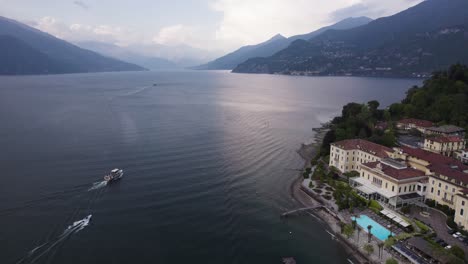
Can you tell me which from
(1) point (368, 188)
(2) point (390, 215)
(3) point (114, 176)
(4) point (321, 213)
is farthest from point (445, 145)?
(3) point (114, 176)

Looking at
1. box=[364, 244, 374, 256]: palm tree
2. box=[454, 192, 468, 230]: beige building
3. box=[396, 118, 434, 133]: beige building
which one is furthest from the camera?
box=[396, 118, 434, 133]: beige building

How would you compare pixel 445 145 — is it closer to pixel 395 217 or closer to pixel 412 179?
pixel 412 179

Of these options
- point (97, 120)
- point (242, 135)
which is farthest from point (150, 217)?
point (97, 120)

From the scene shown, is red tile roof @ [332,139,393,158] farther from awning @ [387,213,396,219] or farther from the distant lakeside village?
awning @ [387,213,396,219]

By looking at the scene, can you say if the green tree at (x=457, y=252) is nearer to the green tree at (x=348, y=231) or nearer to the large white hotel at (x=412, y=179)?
the large white hotel at (x=412, y=179)

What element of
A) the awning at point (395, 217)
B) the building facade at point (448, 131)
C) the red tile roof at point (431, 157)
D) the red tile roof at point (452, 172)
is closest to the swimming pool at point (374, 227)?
the awning at point (395, 217)

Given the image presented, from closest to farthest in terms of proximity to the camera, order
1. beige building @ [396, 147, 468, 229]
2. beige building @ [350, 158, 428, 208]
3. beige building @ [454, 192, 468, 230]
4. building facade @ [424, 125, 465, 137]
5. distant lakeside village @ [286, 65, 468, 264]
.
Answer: distant lakeside village @ [286, 65, 468, 264]
beige building @ [454, 192, 468, 230]
beige building @ [396, 147, 468, 229]
beige building @ [350, 158, 428, 208]
building facade @ [424, 125, 465, 137]

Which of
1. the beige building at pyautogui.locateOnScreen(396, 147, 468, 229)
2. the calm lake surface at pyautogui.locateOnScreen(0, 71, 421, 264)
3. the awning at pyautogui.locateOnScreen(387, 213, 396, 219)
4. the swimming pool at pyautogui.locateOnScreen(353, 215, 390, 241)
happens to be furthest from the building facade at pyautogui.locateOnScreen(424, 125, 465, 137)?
the swimming pool at pyautogui.locateOnScreen(353, 215, 390, 241)
